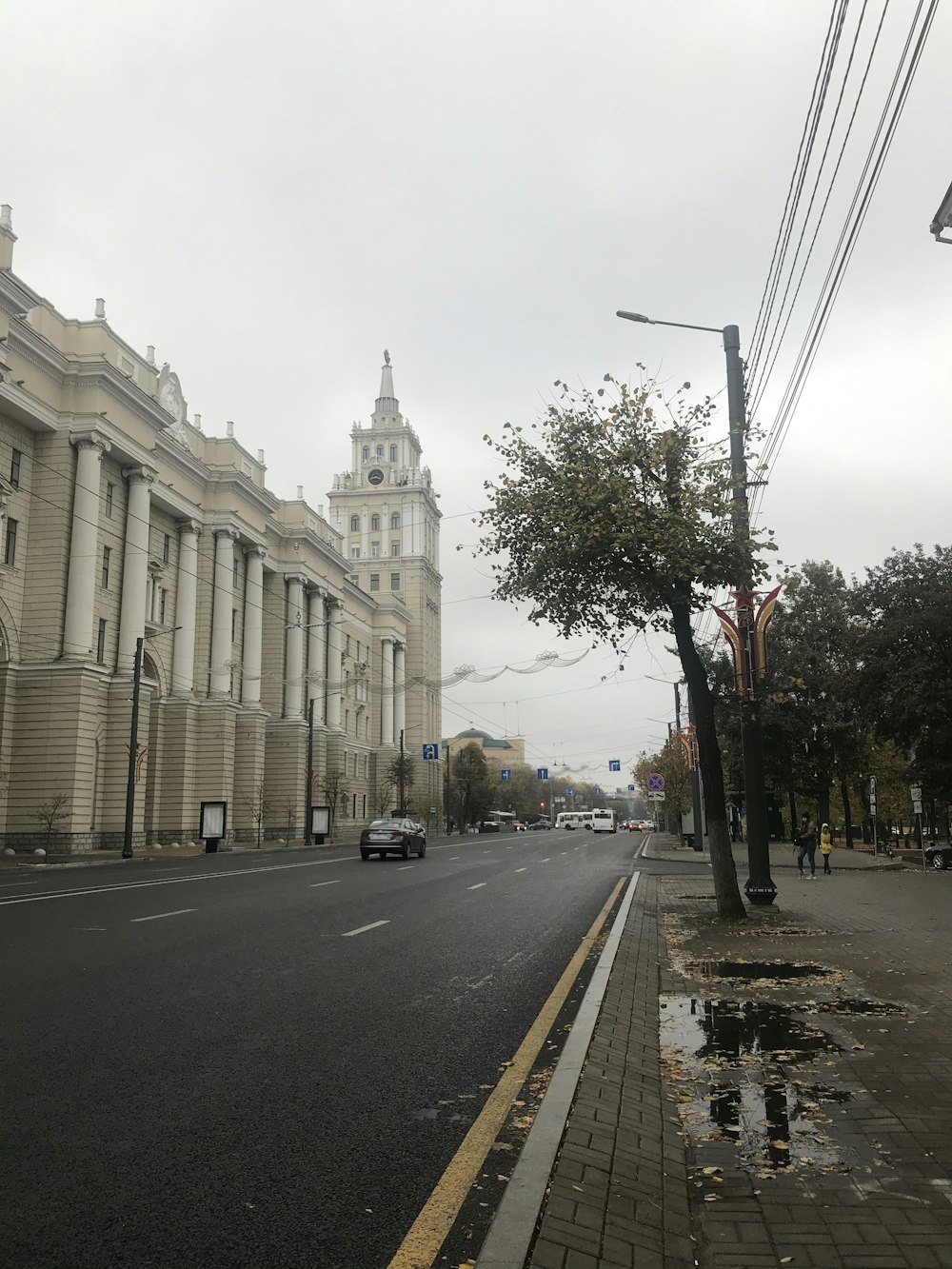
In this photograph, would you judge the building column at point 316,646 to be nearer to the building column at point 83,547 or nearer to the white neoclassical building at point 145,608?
the white neoclassical building at point 145,608

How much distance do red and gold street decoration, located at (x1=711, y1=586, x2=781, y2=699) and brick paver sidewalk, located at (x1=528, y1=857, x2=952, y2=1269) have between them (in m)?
6.11

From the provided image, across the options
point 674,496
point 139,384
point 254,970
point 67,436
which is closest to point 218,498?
point 139,384

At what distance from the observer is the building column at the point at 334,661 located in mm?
82500

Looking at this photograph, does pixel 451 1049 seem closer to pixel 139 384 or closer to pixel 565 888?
pixel 565 888

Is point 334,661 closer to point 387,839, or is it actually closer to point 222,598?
point 222,598

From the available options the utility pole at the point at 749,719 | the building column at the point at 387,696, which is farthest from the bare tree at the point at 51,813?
the building column at the point at 387,696

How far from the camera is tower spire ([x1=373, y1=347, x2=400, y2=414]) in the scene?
413 feet

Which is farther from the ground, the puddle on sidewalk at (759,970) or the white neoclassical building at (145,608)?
the white neoclassical building at (145,608)

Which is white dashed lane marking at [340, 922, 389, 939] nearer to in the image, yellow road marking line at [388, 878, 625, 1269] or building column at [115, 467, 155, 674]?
yellow road marking line at [388, 878, 625, 1269]

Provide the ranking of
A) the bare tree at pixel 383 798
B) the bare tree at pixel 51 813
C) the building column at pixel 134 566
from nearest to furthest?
the bare tree at pixel 51 813 < the building column at pixel 134 566 < the bare tree at pixel 383 798

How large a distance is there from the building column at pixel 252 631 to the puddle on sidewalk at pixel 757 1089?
2369 inches

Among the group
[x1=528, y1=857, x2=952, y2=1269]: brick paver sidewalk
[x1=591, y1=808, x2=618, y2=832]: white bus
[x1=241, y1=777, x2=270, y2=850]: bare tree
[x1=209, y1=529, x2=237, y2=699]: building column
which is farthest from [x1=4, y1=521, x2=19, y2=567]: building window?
[x1=591, y1=808, x2=618, y2=832]: white bus

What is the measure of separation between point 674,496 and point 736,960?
697cm

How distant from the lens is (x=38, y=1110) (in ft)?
18.0
